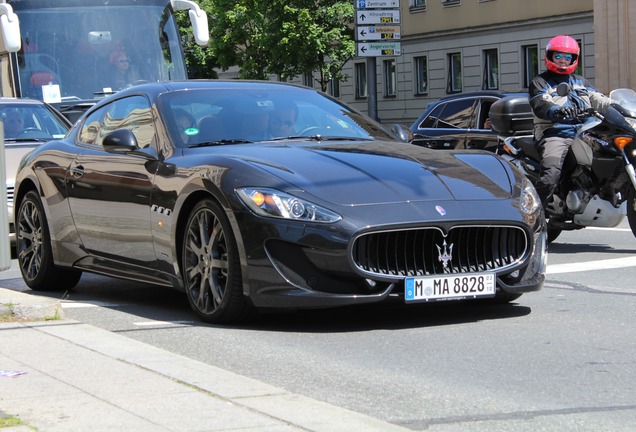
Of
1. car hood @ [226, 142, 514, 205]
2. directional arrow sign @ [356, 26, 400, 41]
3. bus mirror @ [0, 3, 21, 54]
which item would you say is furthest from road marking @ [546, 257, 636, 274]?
directional arrow sign @ [356, 26, 400, 41]

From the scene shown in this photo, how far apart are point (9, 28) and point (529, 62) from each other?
98.7ft

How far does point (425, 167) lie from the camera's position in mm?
8000

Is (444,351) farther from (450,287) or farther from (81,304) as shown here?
(81,304)

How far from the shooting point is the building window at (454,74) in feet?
165

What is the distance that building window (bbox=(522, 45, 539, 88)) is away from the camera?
4523cm

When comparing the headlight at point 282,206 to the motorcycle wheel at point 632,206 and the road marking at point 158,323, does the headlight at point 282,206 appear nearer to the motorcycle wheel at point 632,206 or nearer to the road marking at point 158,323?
the road marking at point 158,323

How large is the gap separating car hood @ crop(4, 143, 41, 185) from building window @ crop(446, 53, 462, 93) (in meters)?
36.4

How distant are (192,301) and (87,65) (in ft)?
37.3

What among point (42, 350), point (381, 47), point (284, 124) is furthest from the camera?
point (381, 47)

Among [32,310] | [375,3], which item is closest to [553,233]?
[32,310]

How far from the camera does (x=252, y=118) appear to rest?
879 centimetres

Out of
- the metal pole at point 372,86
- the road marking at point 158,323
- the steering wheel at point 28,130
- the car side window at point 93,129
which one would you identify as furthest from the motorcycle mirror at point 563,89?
the metal pole at point 372,86

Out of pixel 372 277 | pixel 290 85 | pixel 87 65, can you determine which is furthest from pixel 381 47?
pixel 372 277

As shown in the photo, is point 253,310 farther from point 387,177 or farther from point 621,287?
point 621,287
